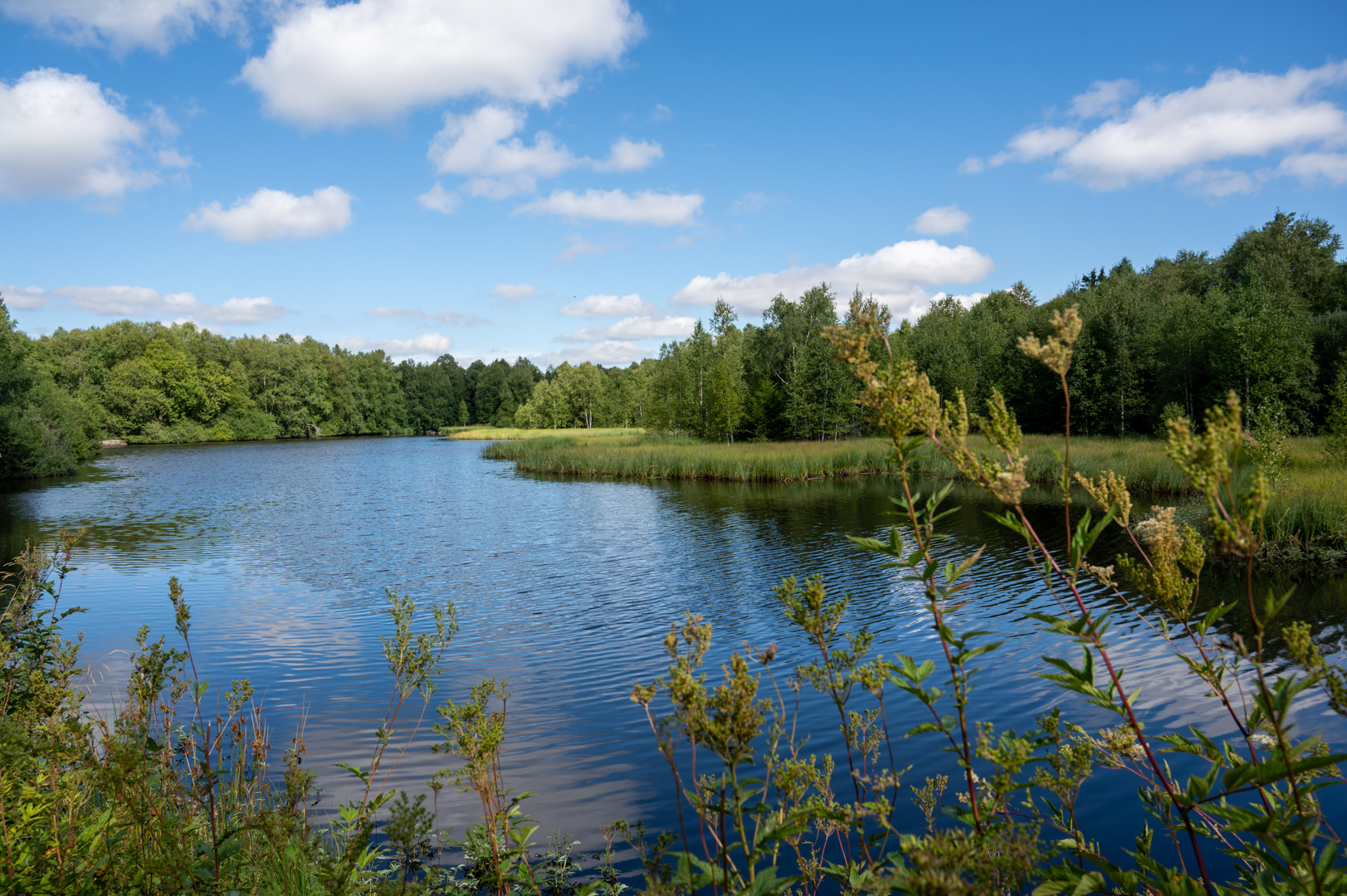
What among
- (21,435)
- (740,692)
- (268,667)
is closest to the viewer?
(740,692)

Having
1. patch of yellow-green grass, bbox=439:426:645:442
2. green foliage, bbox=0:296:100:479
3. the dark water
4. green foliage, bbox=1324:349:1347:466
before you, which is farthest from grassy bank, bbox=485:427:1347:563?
patch of yellow-green grass, bbox=439:426:645:442

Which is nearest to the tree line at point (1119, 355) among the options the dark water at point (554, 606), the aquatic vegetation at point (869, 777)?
the dark water at point (554, 606)

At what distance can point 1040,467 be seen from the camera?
77.7 feet

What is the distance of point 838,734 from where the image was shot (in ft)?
20.1

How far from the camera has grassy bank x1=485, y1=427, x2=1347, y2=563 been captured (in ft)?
38.1

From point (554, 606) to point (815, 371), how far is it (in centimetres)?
3268

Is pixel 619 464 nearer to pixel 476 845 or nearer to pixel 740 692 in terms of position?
pixel 476 845

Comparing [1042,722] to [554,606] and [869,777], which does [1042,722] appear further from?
[554,606]

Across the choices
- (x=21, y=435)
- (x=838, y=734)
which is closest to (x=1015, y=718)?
(x=838, y=734)

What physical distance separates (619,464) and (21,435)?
24.4 m

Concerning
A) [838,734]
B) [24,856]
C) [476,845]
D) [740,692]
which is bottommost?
[838,734]

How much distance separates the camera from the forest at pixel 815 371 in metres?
29.6

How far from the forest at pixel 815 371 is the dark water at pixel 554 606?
12.8 ft

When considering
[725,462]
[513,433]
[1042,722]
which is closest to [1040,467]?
[725,462]
